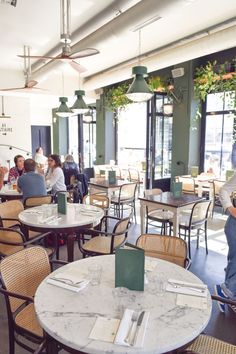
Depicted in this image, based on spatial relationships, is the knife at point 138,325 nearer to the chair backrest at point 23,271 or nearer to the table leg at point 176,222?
the chair backrest at point 23,271

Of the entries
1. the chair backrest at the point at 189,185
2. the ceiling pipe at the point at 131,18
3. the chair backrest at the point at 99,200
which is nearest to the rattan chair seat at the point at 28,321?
the chair backrest at the point at 99,200

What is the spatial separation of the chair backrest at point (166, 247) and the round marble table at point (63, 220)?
2.57 ft

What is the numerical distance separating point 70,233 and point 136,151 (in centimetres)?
678

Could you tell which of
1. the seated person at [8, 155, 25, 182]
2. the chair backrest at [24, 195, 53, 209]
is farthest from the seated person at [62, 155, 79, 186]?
the chair backrest at [24, 195, 53, 209]

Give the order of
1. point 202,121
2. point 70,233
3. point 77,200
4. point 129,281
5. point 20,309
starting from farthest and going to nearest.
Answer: point 202,121 < point 77,200 < point 70,233 < point 20,309 < point 129,281

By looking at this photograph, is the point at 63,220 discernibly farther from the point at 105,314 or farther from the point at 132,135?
the point at 132,135

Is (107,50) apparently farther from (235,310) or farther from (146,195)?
(235,310)

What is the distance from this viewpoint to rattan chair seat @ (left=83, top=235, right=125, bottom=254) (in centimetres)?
304

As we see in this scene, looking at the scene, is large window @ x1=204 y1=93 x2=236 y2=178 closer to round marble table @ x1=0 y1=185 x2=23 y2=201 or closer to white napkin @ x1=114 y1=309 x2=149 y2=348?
round marble table @ x1=0 y1=185 x2=23 y2=201

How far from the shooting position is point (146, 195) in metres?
4.50

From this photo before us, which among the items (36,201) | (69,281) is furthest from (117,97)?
(69,281)

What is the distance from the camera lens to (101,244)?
126 inches

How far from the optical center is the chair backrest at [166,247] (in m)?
2.32

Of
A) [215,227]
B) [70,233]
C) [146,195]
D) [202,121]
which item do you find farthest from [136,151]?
[70,233]
